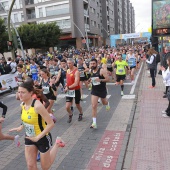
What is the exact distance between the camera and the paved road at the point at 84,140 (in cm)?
437

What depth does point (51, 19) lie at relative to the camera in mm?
46688

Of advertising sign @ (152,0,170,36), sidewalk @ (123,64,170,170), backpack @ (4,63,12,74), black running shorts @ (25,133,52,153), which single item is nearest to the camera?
black running shorts @ (25,133,52,153)

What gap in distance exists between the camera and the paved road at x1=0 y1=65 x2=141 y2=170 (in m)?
4.37

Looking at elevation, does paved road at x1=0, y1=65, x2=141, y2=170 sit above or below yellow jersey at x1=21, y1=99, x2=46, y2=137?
below

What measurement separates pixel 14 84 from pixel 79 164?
32.8ft

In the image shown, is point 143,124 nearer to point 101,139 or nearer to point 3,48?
point 101,139

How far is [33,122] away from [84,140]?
2435mm

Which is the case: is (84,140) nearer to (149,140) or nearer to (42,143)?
(149,140)

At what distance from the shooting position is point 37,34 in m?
38.3

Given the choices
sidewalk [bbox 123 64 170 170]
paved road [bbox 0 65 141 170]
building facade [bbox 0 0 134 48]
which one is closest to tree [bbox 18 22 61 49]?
building facade [bbox 0 0 134 48]

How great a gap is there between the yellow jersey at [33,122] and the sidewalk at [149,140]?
1862mm

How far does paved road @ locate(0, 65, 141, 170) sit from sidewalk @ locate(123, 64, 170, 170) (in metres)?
0.28

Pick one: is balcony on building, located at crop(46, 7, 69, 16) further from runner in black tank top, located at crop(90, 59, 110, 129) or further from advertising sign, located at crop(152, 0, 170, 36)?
runner in black tank top, located at crop(90, 59, 110, 129)

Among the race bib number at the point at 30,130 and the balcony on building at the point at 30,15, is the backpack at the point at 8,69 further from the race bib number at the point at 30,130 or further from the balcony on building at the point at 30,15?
the balcony on building at the point at 30,15
